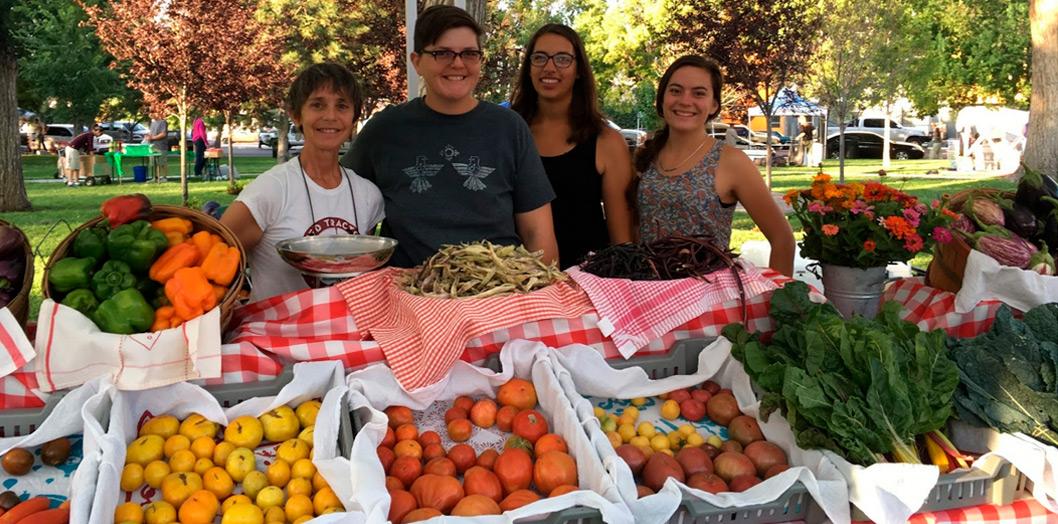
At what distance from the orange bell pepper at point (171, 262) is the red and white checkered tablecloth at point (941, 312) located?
257 centimetres

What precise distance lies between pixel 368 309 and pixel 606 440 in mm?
1054

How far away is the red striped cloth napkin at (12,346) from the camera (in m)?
2.38

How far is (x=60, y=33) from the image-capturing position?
1125 inches

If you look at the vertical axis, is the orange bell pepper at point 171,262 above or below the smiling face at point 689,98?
below

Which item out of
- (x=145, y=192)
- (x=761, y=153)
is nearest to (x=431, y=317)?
(x=145, y=192)

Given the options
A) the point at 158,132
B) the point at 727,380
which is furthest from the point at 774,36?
the point at 158,132

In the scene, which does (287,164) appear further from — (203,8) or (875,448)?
(203,8)

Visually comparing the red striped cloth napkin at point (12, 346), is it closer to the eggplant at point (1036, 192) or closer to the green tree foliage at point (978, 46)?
the eggplant at point (1036, 192)

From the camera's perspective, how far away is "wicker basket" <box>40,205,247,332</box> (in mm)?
2572

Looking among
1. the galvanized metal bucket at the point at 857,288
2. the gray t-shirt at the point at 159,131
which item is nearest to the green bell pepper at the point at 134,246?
the galvanized metal bucket at the point at 857,288

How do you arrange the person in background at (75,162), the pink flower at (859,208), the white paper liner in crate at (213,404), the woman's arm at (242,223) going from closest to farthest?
the white paper liner in crate at (213,404) < the woman's arm at (242,223) < the pink flower at (859,208) < the person in background at (75,162)

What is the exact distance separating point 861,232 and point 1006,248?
0.56 meters

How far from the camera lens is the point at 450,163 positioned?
3.28m

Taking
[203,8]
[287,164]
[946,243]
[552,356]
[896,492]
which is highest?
[203,8]
